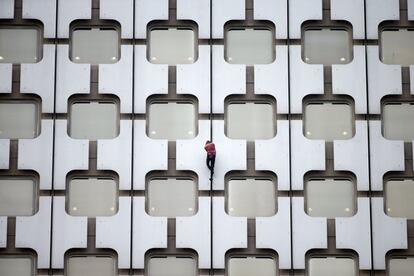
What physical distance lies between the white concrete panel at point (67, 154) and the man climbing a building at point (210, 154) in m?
1.56

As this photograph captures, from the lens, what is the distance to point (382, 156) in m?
7.71

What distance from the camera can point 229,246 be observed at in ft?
25.0

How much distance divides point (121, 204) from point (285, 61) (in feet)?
9.23

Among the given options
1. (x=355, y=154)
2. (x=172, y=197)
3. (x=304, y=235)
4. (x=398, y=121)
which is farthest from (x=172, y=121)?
(x=398, y=121)

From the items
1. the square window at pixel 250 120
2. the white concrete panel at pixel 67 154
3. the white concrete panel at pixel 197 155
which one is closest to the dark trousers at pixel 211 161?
the white concrete panel at pixel 197 155

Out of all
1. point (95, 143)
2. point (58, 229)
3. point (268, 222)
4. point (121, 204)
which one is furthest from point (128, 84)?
point (268, 222)

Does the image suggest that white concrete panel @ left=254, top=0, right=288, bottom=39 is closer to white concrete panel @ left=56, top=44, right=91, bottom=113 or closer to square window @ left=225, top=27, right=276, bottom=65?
square window @ left=225, top=27, right=276, bottom=65

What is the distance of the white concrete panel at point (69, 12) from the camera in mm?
7926

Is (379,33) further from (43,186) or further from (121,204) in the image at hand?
(43,186)

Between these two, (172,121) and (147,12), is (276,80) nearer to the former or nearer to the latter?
(172,121)

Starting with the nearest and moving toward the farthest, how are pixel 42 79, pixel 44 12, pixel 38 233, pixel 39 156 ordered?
pixel 38 233 → pixel 39 156 → pixel 42 79 → pixel 44 12

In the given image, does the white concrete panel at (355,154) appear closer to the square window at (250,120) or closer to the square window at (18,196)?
the square window at (250,120)

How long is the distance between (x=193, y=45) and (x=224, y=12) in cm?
60

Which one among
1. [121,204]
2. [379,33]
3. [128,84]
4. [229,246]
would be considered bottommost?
[229,246]
